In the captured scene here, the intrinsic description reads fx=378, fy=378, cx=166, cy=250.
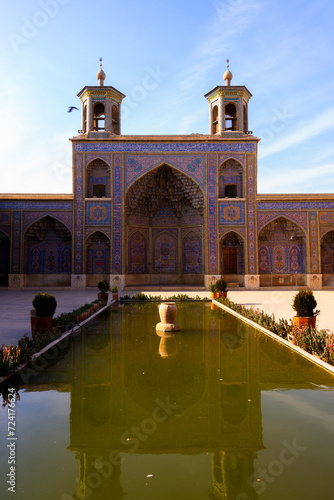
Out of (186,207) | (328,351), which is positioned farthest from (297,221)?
(328,351)

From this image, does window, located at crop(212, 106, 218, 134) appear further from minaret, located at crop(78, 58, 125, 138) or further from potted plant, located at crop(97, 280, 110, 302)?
potted plant, located at crop(97, 280, 110, 302)

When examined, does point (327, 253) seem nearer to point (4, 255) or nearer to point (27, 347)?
point (4, 255)

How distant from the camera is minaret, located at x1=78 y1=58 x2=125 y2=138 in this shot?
19.8 metres

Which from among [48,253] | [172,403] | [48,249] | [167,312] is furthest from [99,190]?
[172,403]

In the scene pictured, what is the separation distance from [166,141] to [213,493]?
18.8 m

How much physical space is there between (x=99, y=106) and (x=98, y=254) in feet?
26.3

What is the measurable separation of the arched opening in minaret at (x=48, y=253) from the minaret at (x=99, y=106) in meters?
5.29

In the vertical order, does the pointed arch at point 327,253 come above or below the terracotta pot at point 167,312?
above

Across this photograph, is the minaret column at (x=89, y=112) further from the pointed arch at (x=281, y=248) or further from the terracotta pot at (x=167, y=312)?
the terracotta pot at (x=167, y=312)

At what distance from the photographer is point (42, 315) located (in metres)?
6.72

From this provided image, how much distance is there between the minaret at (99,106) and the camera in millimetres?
19844

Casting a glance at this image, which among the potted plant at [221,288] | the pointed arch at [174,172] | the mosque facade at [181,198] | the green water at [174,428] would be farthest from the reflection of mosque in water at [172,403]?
the pointed arch at [174,172]

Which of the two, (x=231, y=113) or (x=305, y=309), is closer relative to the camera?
(x=305, y=309)

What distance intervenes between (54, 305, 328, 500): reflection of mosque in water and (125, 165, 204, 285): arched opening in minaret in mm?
14498
